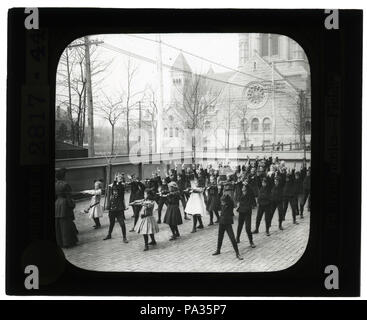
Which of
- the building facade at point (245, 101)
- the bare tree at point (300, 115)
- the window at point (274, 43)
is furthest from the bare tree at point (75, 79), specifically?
the bare tree at point (300, 115)

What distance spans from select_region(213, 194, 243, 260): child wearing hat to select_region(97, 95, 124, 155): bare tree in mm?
1470

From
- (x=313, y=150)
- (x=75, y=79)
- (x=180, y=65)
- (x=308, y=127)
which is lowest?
(x=313, y=150)

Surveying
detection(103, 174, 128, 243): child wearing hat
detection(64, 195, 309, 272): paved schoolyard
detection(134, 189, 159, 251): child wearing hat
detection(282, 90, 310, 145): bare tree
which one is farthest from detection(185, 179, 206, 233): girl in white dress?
detection(282, 90, 310, 145): bare tree

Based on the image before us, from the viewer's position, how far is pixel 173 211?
4422 mm

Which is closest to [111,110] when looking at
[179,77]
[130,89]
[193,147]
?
[130,89]

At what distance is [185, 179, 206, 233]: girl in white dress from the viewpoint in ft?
14.4

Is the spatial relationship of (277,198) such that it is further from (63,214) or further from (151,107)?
(63,214)

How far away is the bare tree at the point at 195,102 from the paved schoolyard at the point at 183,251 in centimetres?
115

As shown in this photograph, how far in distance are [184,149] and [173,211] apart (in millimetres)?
722

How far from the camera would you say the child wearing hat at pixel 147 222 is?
14.2 feet

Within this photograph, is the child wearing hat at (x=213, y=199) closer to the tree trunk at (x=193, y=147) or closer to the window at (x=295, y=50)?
the tree trunk at (x=193, y=147)

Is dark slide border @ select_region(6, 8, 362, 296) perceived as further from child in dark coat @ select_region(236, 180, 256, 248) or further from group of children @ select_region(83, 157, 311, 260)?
child in dark coat @ select_region(236, 180, 256, 248)
